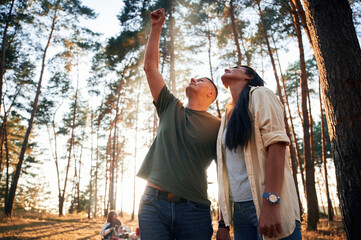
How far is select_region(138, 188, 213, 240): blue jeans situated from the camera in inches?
65.4

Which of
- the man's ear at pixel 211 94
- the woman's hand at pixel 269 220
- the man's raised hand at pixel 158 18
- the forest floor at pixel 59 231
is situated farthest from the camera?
the forest floor at pixel 59 231

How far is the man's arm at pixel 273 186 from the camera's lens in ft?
4.34

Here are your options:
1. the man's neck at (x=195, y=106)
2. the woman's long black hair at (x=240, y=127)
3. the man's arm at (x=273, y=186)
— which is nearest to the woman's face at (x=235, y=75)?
the woman's long black hair at (x=240, y=127)

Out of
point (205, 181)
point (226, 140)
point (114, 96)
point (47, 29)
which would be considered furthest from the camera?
point (114, 96)

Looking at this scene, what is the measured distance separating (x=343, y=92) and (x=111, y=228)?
6.99 meters

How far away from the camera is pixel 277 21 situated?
43.8 feet

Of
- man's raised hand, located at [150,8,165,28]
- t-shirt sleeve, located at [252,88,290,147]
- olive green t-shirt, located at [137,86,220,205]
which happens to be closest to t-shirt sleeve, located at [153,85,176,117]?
olive green t-shirt, located at [137,86,220,205]

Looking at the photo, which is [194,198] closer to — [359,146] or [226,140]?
[226,140]

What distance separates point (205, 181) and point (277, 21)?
13994 mm

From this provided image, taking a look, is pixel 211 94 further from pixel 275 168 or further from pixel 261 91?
pixel 275 168

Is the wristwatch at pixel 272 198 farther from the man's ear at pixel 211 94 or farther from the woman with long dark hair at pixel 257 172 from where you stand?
the man's ear at pixel 211 94

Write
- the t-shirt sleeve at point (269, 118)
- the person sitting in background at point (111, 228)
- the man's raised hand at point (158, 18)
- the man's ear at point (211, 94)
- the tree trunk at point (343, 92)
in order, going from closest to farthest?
the t-shirt sleeve at point (269, 118) → the man's raised hand at point (158, 18) → the tree trunk at point (343, 92) → the man's ear at point (211, 94) → the person sitting in background at point (111, 228)

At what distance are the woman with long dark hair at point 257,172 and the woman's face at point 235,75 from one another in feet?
0.34

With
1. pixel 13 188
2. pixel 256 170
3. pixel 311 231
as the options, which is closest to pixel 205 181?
pixel 256 170
